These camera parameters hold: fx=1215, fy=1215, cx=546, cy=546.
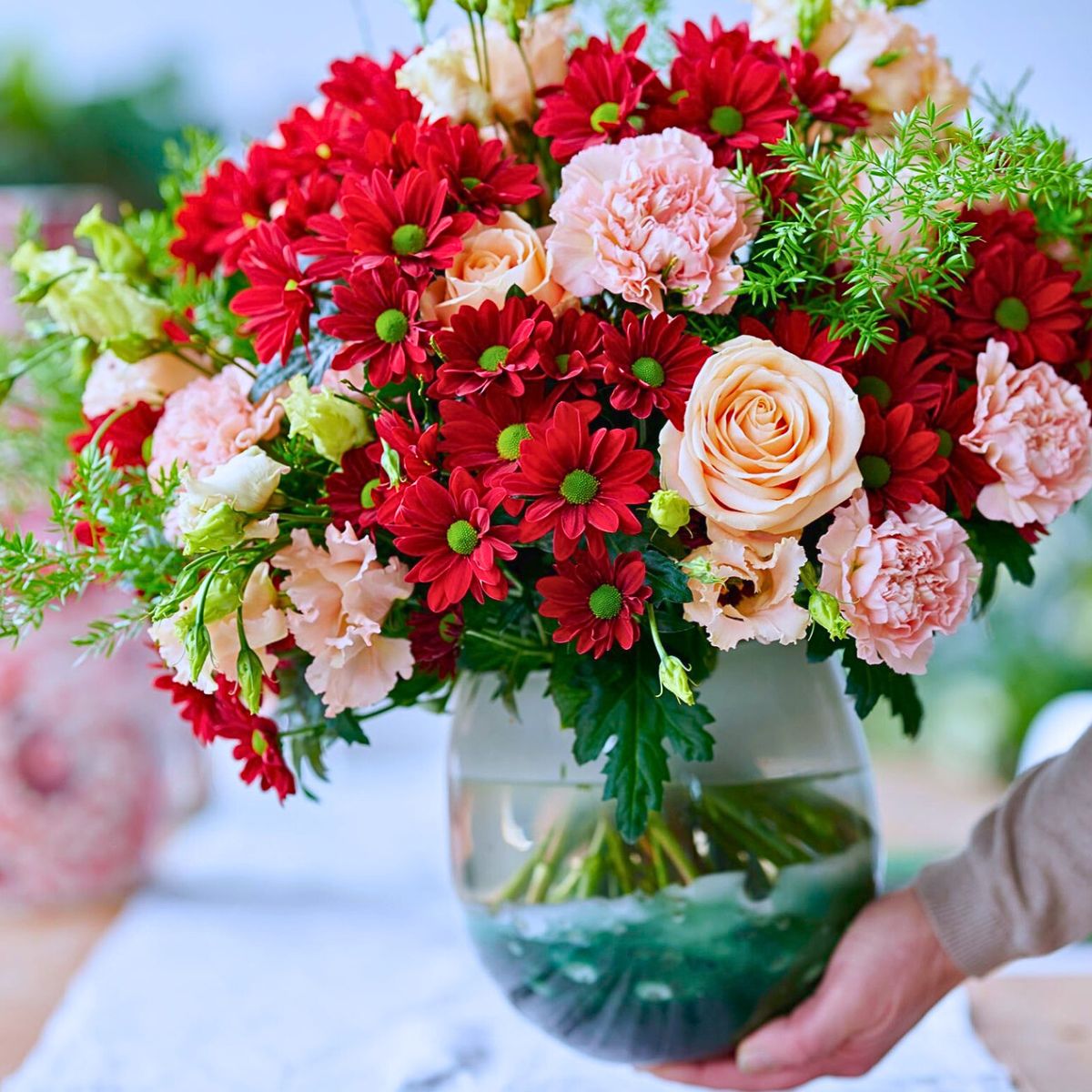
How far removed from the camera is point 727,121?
54 cm

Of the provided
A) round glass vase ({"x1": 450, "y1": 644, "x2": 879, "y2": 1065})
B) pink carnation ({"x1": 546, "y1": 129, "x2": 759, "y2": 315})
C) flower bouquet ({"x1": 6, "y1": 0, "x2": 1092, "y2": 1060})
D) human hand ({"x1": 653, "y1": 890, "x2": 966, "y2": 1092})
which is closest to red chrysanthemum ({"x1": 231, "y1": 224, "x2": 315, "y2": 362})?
flower bouquet ({"x1": 6, "y1": 0, "x2": 1092, "y2": 1060})

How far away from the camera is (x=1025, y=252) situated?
0.57 meters

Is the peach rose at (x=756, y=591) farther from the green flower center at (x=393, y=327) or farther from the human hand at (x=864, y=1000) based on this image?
the human hand at (x=864, y=1000)

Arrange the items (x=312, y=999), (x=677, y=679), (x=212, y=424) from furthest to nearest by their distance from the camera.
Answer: (x=312, y=999) → (x=212, y=424) → (x=677, y=679)

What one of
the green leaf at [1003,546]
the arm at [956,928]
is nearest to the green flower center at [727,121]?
the green leaf at [1003,546]

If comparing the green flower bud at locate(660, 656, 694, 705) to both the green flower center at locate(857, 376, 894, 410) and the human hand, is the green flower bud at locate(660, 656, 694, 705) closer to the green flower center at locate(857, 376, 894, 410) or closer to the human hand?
the green flower center at locate(857, 376, 894, 410)

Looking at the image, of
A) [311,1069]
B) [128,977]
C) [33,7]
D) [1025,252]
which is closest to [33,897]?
[128,977]

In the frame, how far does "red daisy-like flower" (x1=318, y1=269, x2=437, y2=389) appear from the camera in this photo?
19.3 inches

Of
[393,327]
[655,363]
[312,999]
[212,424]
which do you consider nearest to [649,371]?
[655,363]

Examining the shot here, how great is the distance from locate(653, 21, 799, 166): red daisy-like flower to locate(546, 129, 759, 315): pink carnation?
3cm

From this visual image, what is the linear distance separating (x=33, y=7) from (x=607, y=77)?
5.22 ft

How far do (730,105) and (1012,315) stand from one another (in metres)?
0.16

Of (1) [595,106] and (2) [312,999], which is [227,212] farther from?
(2) [312,999]

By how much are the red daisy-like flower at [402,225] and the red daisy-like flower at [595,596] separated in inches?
5.4
